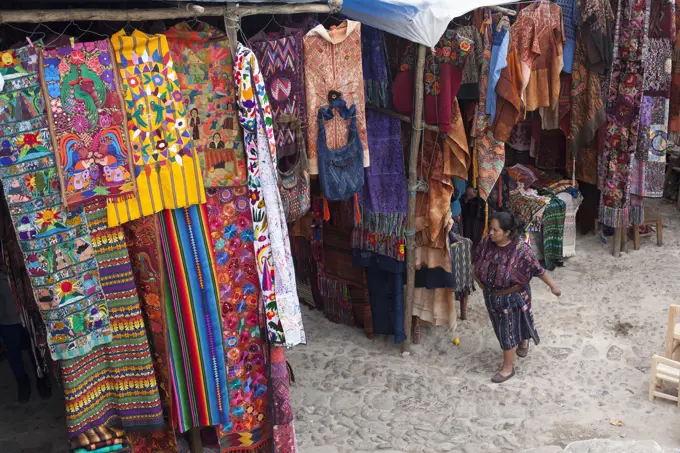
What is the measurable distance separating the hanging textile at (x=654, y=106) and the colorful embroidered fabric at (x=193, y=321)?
15.9 ft

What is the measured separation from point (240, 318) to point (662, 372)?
9.57 ft

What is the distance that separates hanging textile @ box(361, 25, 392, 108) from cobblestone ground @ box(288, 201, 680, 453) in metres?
2.02

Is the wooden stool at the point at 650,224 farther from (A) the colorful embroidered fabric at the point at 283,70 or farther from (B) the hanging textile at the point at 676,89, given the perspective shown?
(A) the colorful embroidered fabric at the point at 283,70

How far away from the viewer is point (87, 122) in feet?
9.99

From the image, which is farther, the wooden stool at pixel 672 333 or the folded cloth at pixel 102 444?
the wooden stool at pixel 672 333

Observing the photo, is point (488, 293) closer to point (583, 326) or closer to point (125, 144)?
point (583, 326)

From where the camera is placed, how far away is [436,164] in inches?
197

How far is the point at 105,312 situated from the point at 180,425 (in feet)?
2.57

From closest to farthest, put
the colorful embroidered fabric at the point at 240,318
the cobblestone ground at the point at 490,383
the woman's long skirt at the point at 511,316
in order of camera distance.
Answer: the colorful embroidered fabric at the point at 240,318, the cobblestone ground at the point at 490,383, the woman's long skirt at the point at 511,316

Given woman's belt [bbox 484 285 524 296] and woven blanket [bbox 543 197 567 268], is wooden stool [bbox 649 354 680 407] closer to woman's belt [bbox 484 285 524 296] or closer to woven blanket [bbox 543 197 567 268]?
woman's belt [bbox 484 285 524 296]

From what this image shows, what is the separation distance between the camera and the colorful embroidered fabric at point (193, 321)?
3.43 m

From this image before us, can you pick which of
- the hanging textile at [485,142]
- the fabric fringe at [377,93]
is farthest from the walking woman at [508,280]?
the fabric fringe at [377,93]

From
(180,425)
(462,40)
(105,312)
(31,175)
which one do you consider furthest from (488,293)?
(31,175)

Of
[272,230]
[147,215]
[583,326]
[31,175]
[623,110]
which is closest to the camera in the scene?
[31,175]
